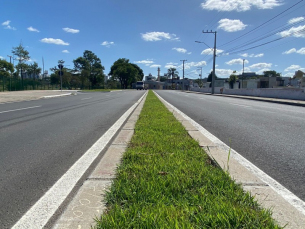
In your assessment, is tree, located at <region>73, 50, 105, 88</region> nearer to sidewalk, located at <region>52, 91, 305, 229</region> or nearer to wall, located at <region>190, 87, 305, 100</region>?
wall, located at <region>190, 87, 305, 100</region>

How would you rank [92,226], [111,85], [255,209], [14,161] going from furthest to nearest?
[111,85]
[14,161]
[255,209]
[92,226]

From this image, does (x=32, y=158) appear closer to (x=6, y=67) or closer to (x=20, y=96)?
(x=20, y=96)

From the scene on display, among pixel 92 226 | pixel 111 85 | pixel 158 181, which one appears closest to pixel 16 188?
pixel 92 226

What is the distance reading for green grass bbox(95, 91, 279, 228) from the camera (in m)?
1.95

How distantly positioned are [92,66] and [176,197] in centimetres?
10085

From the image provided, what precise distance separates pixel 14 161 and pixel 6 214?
1824 mm

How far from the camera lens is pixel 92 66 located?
97.5 metres

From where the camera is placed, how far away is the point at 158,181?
268 centimetres

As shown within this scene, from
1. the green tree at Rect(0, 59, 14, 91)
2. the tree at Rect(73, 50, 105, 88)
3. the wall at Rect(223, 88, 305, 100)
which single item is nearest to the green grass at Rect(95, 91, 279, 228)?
the wall at Rect(223, 88, 305, 100)

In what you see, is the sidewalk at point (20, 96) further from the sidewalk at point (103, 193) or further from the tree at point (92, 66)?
the tree at point (92, 66)

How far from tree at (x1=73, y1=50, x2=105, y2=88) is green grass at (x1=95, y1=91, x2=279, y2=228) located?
83.4 metres

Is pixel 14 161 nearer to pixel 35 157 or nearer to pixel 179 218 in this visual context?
pixel 35 157

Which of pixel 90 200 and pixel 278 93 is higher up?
pixel 278 93

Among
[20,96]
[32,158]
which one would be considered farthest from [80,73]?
[32,158]
